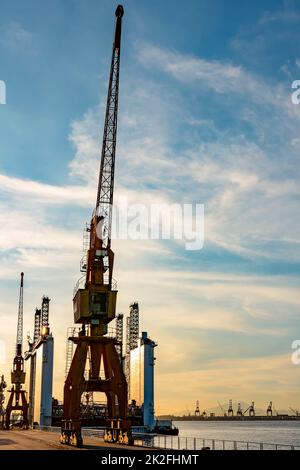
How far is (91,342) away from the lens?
2320 inches

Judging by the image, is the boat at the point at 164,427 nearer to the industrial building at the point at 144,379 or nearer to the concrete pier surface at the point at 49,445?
the industrial building at the point at 144,379

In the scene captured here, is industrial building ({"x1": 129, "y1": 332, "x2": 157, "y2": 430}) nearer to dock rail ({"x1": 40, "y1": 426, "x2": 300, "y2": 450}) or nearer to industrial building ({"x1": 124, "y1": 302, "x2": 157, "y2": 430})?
industrial building ({"x1": 124, "y1": 302, "x2": 157, "y2": 430})

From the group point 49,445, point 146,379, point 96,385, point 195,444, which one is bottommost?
point 49,445

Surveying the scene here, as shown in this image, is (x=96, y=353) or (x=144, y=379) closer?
(x=96, y=353)

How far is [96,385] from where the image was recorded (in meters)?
59.6

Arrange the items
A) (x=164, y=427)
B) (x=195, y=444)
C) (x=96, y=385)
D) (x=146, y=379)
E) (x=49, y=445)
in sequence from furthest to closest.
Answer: (x=164, y=427) → (x=146, y=379) → (x=96, y=385) → (x=49, y=445) → (x=195, y=444)

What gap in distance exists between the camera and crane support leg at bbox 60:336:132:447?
5716 cm

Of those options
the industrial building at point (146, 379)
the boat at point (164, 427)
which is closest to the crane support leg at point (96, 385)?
the industrial building at point (146, 379)

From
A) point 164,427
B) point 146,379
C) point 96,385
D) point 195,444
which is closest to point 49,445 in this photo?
point 96,385

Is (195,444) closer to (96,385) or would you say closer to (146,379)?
(96,385)

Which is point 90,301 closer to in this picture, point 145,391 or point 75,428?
point 75,428

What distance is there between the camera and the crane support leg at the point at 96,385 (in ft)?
188
